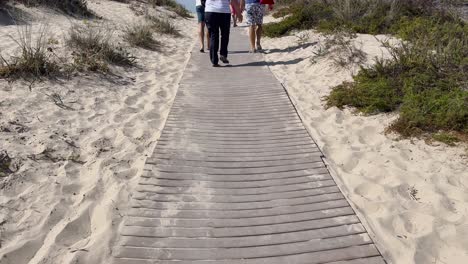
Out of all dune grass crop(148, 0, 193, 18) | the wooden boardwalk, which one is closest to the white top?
the wooden boardwalk

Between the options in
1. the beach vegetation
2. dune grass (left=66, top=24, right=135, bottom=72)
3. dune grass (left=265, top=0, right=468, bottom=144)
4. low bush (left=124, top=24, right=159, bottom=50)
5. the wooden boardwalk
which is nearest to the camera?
the wooden boardwalk

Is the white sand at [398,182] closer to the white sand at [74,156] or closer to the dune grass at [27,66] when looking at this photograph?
the white sand at [74,156]

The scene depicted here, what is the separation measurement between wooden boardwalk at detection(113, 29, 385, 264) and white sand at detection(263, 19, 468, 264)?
0.55ft

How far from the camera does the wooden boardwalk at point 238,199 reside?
2.68 metres

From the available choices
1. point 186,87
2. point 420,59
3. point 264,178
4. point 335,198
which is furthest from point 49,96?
point 420,59

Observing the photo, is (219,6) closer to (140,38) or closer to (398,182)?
(140,38)

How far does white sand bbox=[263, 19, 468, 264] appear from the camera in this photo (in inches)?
108

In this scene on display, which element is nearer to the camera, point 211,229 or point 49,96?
point 211,229

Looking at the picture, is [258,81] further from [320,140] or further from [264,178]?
[264,178]

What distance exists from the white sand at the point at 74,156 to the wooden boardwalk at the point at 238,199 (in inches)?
8.5

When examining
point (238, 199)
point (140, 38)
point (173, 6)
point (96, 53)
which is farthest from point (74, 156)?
point (173, 6)

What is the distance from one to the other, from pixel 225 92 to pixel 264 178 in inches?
102

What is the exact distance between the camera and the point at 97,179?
348 cm

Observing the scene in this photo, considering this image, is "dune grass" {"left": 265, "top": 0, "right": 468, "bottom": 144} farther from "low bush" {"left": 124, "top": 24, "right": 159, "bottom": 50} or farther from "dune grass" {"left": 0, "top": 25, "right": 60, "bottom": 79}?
"low bush" {"left": 124, "top": 24, "right": 159, "bottom": 50}
